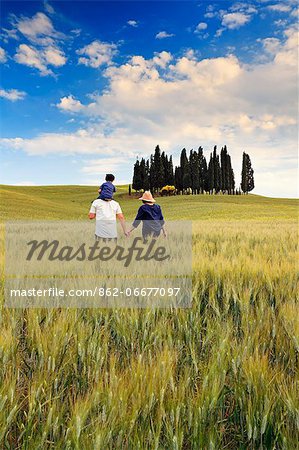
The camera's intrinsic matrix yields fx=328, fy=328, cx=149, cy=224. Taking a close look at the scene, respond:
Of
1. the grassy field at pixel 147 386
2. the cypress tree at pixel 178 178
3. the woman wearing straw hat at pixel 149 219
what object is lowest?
the grassy field at pixel 147 386

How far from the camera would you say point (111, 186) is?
6.75 metres

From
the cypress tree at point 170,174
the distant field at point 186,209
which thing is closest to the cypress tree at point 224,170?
the cypress tree at point 170,174

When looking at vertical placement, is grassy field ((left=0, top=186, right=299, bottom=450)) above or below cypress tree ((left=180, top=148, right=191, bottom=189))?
below

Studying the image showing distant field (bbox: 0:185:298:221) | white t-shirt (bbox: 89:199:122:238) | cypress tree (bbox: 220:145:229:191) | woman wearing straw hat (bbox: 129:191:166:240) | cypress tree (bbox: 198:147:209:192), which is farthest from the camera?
cypress tree (bbox: 220:145:229:191)

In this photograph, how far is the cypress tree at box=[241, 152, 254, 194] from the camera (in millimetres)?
86375

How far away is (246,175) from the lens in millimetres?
87750

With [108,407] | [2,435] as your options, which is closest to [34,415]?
[2,435]

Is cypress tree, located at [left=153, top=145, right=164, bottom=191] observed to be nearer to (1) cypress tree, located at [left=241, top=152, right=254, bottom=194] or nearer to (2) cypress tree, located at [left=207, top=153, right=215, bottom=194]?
(2) cypress tree, located at [left=207, top=153, right=215, bottom=194]

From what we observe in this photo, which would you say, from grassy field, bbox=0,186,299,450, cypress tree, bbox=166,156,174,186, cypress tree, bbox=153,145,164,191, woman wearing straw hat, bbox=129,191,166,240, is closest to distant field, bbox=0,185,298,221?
cypress tree, bbox=153,145,164,191

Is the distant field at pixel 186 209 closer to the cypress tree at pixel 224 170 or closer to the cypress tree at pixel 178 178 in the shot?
the cypress tree at pixel 178 178

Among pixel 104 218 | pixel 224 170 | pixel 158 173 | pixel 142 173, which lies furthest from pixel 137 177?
pixel 104 218

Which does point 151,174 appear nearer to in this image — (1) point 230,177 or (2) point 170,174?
(2) point 170,174

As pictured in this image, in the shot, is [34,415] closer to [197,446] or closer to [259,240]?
[197,446]

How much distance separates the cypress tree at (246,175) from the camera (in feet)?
283
